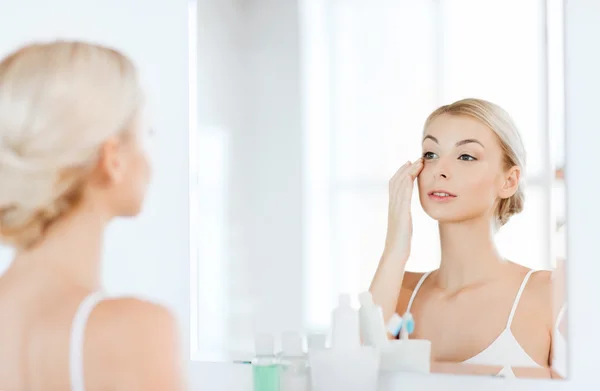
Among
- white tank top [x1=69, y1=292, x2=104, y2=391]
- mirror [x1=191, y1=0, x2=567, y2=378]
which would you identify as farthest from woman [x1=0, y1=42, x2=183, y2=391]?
mirror [x1=191, y1=0, x2=567, y2=378]

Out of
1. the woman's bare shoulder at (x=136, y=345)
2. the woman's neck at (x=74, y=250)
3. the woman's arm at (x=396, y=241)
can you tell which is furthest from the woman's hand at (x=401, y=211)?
the woman's neck at (x=74, y=250)

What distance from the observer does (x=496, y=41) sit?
1.32 meters

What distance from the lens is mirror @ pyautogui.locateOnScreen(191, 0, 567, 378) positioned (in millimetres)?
1295

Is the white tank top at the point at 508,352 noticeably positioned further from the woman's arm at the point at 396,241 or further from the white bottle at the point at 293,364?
the white bottle at the point at 293,364

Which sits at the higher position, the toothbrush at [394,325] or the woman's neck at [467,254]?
the woman's neck at [467,254]

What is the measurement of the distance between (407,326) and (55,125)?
0.80m

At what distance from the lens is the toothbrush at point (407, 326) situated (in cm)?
138

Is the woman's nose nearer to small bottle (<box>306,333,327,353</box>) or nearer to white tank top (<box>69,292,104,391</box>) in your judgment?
small bottle (<box>306,333,327,353</box>)

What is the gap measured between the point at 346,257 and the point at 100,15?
76 cm

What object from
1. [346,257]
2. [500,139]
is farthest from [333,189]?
[500,139]

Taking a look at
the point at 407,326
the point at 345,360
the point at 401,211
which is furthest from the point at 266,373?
the point at 401,211

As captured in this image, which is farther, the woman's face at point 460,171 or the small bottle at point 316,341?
the small bottle at point 316,341

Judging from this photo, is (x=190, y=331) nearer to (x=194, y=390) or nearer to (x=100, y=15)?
(x=194, y=390)

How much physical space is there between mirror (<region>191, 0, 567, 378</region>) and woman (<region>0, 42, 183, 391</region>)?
0.43 ft
